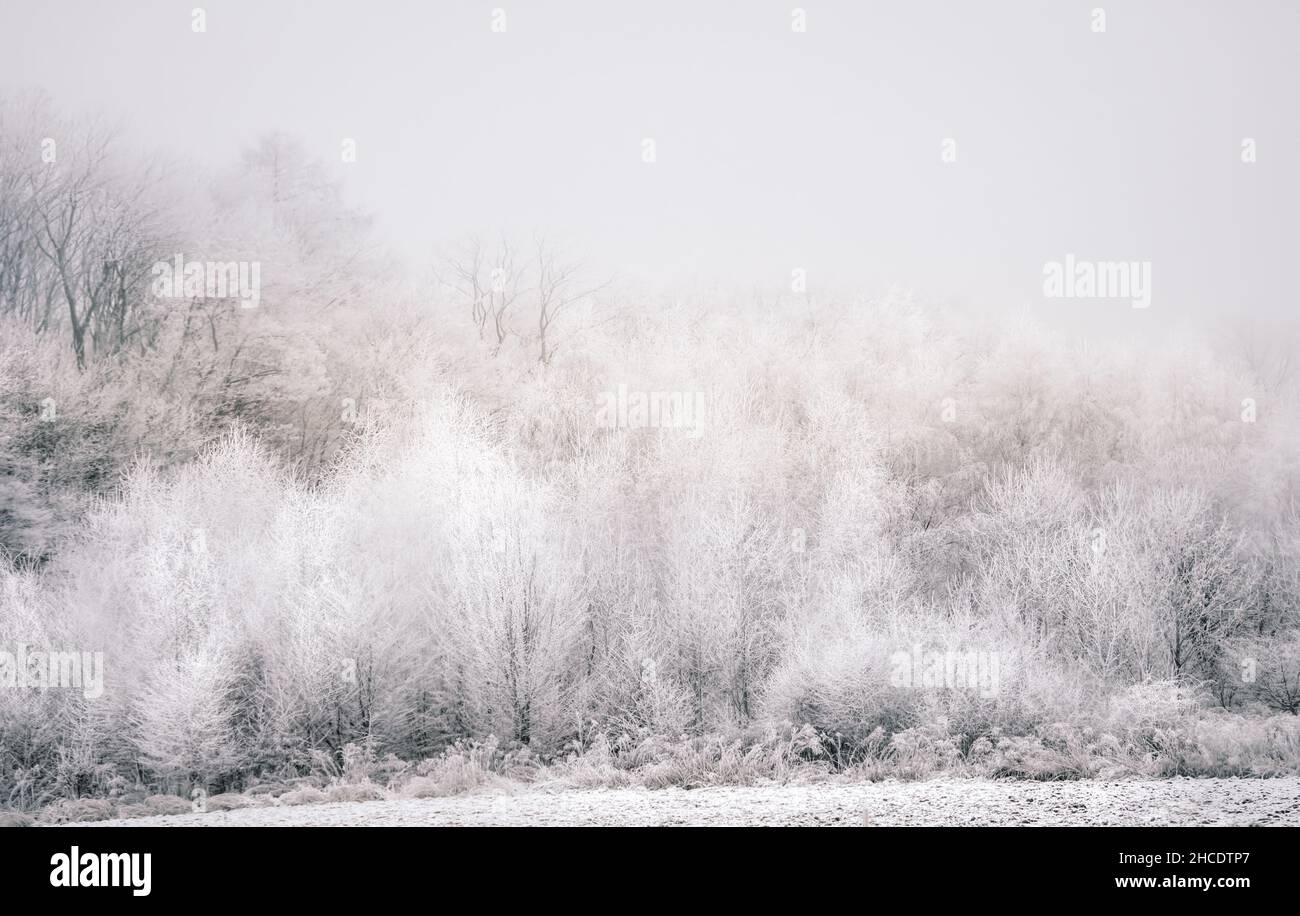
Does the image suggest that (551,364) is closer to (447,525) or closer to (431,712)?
(447,525)

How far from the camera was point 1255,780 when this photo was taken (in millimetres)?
17703

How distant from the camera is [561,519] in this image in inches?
1195

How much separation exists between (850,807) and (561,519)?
50.8 ft

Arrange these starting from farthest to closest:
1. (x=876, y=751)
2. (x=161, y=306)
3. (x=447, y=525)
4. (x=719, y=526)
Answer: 1. (x=161, y=306)
2. (x=719, y=526)
3. (x=447, y=525)
4. (x=876, y=751)

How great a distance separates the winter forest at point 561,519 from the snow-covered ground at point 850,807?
156cm

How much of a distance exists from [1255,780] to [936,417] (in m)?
21.6

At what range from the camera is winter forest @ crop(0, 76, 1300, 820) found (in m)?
22.6

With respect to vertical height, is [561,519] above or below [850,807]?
above

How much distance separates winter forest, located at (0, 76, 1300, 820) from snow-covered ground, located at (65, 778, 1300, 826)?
5.11ft

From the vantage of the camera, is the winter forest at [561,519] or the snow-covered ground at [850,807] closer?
the snow-covered ground at [850,807]

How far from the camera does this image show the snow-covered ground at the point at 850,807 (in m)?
15.5

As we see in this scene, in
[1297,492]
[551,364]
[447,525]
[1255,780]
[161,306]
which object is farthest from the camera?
[551,364]

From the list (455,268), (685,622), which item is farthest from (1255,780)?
(455,268)

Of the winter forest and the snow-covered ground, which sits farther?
the winter forest
